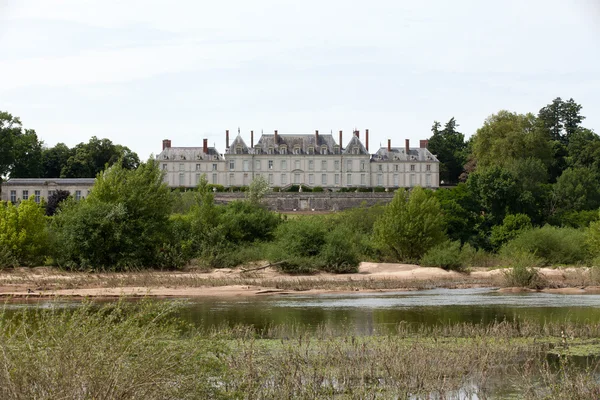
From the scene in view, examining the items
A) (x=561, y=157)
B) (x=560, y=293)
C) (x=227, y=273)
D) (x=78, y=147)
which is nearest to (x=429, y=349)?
(x=560, y=293)

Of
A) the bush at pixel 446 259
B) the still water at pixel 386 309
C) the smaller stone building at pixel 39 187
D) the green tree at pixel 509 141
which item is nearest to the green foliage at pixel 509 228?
the bush at pixel 446 259

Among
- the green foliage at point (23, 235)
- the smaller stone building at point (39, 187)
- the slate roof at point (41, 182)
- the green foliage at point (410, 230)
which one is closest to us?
the green foliage at point (23, 235)

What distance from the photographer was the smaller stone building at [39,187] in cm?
7350

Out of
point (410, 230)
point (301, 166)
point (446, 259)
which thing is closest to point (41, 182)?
point (301, 166)

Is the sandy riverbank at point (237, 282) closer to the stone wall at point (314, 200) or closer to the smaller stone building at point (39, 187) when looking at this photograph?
the stone wall at point (314, 200)

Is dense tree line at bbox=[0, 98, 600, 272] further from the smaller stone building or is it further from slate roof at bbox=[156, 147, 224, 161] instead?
slate roof at bbox=[156, 147, 224, 161]

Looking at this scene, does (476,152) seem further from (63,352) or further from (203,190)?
(63,352)

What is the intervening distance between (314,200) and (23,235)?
44.9 m

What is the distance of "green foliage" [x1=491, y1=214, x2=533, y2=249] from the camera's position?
4469 cm

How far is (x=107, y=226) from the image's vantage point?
34.7 metres

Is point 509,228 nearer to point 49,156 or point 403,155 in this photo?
point 403,155

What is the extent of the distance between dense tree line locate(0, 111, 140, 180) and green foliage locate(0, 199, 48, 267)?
136 feet

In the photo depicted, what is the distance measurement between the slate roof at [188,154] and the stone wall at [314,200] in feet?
47.5

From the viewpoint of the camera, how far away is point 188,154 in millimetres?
91750
